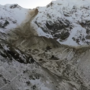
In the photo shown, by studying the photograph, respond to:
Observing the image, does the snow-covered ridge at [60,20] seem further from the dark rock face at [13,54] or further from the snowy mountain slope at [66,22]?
the dark rock face at [13,54]

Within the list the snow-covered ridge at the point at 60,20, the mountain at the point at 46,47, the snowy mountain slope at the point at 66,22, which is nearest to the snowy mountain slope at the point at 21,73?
the mountain at the point at 46,47

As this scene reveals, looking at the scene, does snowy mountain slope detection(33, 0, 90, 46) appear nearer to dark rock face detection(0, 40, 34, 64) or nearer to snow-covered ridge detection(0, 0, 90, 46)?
snow-covered ridge detection(0, 0, 90, 46)

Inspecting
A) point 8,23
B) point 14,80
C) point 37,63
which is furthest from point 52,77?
point 8,23

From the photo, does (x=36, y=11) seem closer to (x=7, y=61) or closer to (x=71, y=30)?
(x=71, y=30)

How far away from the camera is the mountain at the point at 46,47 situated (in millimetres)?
7423

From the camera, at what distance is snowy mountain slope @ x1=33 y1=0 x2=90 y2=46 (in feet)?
28.9

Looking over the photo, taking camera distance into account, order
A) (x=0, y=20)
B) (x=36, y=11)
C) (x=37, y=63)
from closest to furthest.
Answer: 1. (x=37, y=63)
2. (x=0, y=20)
3. (x=36, y=11)

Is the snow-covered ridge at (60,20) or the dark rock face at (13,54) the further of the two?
the snow-covered ridge at (60,20)

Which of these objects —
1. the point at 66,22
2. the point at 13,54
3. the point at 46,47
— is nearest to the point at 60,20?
the point at 66,22

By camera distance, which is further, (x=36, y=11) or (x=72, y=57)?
(x=36, y=11)

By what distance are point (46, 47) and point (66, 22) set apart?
142cm

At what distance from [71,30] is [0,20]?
10.2 feet

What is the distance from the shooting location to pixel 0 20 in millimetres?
9336

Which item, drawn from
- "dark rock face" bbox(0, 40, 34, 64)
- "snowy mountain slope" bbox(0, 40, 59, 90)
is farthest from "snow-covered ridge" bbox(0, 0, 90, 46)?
"snowy mountain slope" bbox(0, 40, 59, 90)
